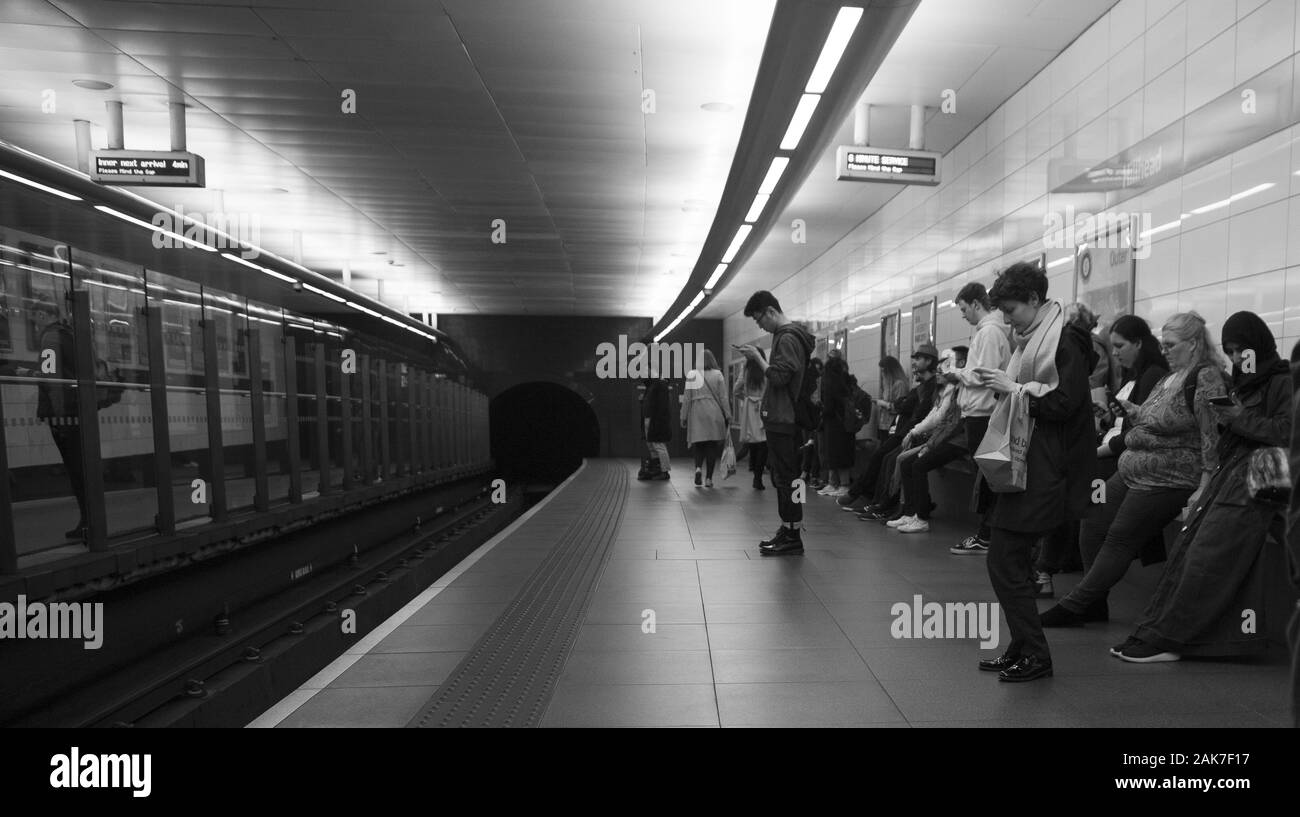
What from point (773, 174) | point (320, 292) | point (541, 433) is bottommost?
point (541, 433)

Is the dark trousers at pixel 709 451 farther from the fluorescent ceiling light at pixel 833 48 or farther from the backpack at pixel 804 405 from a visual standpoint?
the fluorescent ceiling light at pixel 833 48

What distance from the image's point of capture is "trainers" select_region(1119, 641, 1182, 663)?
3738mm

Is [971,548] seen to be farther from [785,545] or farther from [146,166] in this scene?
[146,166]

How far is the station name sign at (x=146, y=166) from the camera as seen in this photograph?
8.59m

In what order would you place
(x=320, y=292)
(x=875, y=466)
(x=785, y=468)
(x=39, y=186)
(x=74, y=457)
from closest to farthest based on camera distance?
1. (x=74, y=457)
2. (x=785, y=468)
3. (x=875, y=466)
4. (x=39, y=186)
5. (x=320, y=292)

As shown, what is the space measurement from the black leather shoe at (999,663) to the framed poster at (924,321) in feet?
23.6

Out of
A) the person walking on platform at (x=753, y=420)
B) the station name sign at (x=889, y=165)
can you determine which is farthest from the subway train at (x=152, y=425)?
the station name sign at (x=889, y=165)

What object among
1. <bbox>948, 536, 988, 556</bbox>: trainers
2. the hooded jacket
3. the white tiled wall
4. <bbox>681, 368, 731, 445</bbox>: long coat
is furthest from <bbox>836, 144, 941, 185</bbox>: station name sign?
<bbox>681, 368, 731, 445</bbox>: long coat

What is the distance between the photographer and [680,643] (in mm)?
4059

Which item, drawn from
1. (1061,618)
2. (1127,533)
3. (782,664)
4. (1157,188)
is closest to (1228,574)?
(1127,533)

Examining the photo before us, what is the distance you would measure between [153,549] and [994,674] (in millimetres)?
5411

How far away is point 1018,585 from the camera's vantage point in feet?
11.2

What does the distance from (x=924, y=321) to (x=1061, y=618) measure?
6.97 meters
